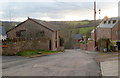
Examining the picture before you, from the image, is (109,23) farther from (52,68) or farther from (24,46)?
(52,68)

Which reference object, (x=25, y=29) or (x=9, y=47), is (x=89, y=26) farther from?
(x=9, y=47)

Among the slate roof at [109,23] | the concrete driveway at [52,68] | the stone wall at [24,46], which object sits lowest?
the concrete driveway at [52,68]

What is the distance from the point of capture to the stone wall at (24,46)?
1021 inches

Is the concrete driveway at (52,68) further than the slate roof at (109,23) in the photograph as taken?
No

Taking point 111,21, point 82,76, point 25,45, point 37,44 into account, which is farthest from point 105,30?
point 82,76

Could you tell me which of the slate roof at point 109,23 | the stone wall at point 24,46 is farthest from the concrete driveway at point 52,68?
the slate roof at point 109,23

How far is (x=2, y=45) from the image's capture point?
26016mm

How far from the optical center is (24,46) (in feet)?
95.4

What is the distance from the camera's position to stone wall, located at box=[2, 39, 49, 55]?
2594cm

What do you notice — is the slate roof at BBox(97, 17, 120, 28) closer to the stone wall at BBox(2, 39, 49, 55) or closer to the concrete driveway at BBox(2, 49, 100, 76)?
the stone wall at BBox(2, 39, 49, 55)

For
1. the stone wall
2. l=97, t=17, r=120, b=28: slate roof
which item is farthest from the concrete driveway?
l=97, t=17, r=120, b=28: slate roof

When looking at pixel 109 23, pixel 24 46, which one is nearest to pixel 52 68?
pixel 24 46

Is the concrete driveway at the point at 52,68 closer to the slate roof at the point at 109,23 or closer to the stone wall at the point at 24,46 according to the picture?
the stone wall at the point at 24,46

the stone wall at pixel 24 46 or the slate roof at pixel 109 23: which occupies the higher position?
the slate roof at pixel 109 23
